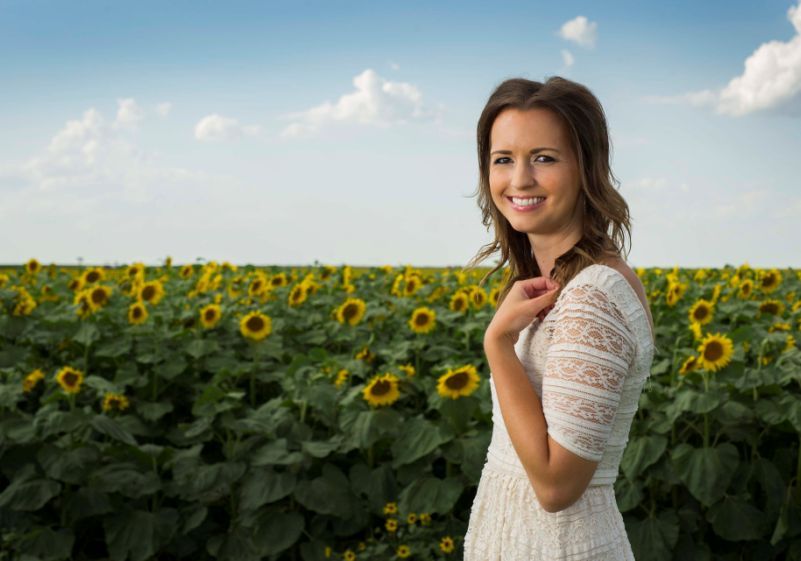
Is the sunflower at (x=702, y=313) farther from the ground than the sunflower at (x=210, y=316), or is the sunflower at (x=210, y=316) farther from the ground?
the sunflower at (x=702, y=313)

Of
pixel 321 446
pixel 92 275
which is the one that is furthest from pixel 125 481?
pixel 92 275

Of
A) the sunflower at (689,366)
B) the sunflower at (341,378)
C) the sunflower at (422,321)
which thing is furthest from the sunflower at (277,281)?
the sunflower at (689,366)

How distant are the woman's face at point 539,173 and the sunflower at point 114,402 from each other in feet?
11.3

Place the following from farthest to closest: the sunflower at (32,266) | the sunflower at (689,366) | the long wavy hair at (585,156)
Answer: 1. the sunflower at (32,266)
2. the sunflower at (689,366)
3. the long wavy hair at (585,156)

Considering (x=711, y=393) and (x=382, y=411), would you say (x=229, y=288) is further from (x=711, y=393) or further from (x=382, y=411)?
(x=711, y=393)

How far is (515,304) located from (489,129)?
1.70 feet

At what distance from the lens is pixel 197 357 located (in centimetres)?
531

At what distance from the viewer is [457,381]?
12.9 feet

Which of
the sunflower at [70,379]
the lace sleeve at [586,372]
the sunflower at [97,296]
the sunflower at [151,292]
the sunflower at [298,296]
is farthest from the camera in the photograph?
the sunflower at [298,296]

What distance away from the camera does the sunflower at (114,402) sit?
4.93 meters

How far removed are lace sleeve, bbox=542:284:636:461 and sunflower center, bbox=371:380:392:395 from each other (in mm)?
2261

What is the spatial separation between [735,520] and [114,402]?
3254mm

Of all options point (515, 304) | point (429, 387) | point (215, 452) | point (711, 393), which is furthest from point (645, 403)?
point (515, 304)

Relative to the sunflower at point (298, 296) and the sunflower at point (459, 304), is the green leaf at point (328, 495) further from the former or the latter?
the sunflower at point (298, 296)
